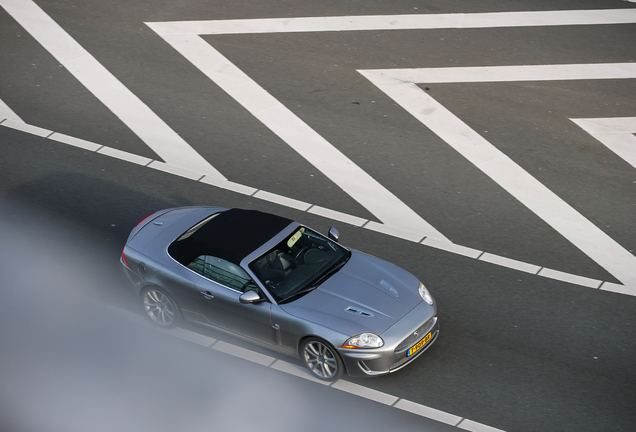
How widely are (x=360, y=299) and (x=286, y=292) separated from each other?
2.79 feet

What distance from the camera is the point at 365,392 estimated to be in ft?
27.8

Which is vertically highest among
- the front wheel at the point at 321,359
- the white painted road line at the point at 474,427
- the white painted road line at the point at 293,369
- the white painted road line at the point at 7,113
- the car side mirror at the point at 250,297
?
the white painted road line at the point at 7,113

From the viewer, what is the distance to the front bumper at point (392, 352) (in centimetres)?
819

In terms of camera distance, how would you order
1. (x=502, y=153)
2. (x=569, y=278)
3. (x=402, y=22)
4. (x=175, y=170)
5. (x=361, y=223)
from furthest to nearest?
(x=402, y=22) → (x=502, y=153) → (x=175, y=170) → (x=361, y=223) → (x=569, y=278)

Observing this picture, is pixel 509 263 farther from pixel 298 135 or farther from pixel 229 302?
pixel 298 135

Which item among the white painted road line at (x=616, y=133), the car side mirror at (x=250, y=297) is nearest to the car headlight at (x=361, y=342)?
the car side mirror at (x=250, y=297)

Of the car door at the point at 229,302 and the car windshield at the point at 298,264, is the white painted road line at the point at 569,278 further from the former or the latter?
the car door at the point at 229,302

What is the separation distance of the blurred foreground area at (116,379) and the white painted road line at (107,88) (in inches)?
115

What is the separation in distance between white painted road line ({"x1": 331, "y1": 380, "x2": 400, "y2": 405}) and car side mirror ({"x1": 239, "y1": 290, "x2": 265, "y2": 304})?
1302 millimetres

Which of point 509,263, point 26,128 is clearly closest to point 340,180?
point 509,263

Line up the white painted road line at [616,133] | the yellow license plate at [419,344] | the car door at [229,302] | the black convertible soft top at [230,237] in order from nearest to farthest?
the yellow license plate at [419,344] < the car door at [229,302] < the black convertible soft top at [230,237] < the white painted road line at [616,133]

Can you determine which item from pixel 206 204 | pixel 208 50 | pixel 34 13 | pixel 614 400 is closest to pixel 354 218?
pixel 206 204

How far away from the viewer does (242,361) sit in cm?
892

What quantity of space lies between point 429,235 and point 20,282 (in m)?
5.70
